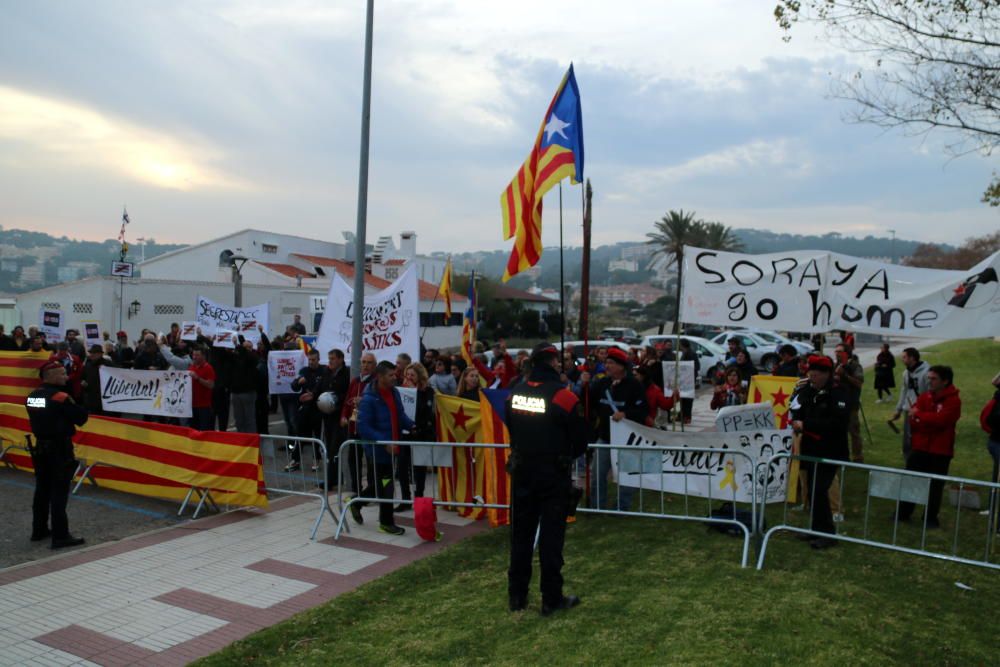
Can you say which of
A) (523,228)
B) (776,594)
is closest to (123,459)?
(523,228)

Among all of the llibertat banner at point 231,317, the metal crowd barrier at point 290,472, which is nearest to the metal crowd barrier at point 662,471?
the metal crowd barrier at point 290,472

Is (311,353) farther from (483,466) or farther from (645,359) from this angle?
(645,359)

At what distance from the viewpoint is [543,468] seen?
5.47 meters

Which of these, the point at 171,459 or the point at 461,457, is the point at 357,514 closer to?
the point at 461,457

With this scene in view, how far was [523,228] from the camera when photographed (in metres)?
8.86

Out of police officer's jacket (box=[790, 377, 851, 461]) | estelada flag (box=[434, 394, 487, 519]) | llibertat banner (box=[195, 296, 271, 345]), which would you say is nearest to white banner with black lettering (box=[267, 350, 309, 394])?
llibertat banner (box=[195, 296, 271, 345])

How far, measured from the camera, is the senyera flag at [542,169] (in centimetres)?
853

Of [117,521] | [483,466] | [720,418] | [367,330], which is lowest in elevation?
[117,521]

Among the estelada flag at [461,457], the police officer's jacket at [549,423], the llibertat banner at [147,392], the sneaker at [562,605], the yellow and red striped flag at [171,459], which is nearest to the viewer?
the police officer's jacket at [549,423]

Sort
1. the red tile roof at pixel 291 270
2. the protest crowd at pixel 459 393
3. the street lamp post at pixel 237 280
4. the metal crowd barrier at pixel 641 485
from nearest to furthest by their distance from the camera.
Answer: the metal crowd barrier at pixel 641 485 → the protest crowd at pixel 459 393 → the street lamp post at pixel 237 280 → the red tile roof at pixel 291 270

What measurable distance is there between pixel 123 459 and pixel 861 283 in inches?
367

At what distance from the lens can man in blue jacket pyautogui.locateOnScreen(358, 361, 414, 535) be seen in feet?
25.7

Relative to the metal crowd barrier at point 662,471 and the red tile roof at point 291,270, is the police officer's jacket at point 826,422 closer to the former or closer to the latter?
the metal crowd barrier at point 662,471

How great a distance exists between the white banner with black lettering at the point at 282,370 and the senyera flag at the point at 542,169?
5283 mm
